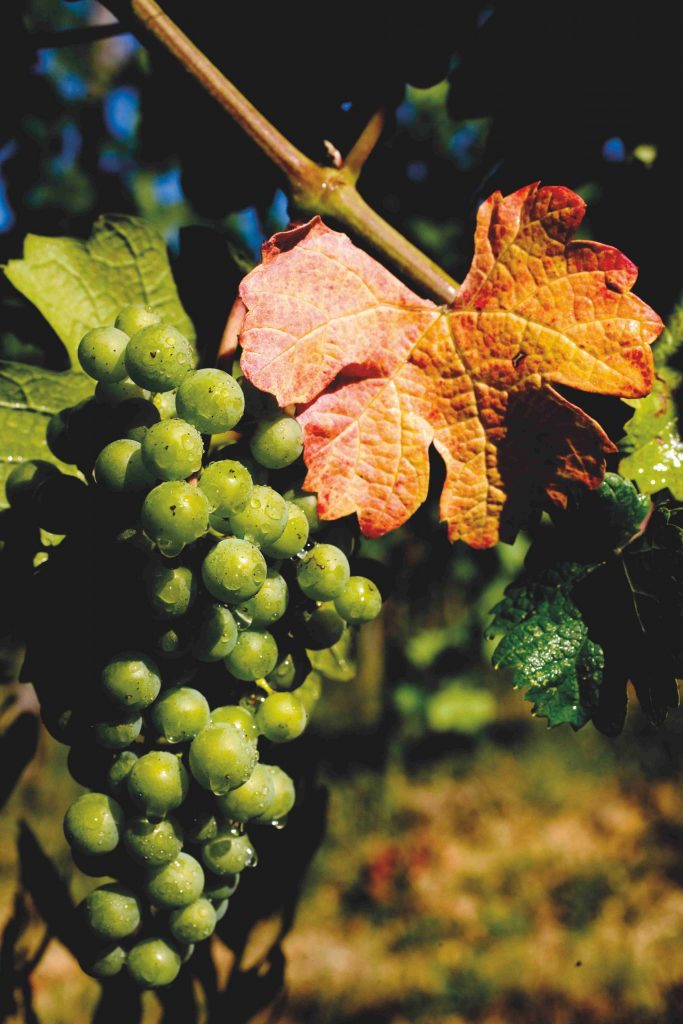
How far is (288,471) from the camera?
2.88ft

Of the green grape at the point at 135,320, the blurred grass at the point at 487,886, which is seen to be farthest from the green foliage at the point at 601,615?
the blurred grass at the point at 487,886

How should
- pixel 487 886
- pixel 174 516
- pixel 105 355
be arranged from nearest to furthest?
pixel 174 516
pixel 105 355
pixel 487 886

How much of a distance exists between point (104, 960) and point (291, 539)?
53 cm

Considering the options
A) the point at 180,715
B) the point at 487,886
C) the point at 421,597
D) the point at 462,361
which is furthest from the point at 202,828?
the point at 487,886

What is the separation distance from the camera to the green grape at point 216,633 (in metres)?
0.77

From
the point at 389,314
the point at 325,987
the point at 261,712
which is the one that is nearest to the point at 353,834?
the point at 325,987

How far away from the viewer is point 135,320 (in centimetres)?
85

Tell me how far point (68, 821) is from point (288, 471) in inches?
17.9

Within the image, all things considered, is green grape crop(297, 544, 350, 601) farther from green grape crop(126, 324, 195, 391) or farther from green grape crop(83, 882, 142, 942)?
green grape crop(83, 882, 142, 942)

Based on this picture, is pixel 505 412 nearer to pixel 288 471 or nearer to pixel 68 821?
pixel 288 471

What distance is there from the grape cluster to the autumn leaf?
2.4 inches

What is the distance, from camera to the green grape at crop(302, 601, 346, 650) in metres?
0.89

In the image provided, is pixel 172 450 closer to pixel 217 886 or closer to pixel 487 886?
pixel 217 886

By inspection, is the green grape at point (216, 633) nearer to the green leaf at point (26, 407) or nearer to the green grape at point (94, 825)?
the green grape at point (94, 825)
